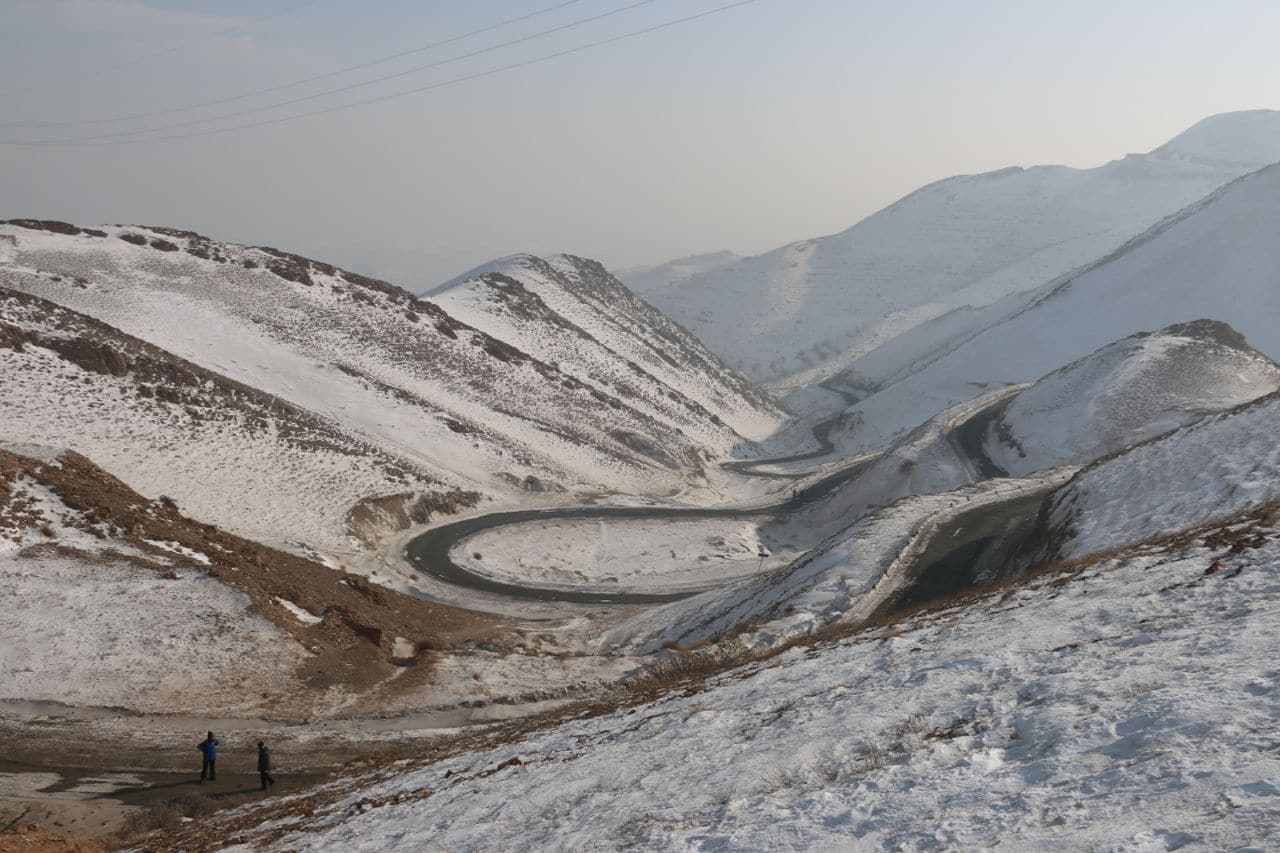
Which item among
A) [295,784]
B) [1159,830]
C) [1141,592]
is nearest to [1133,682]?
[1159,830]

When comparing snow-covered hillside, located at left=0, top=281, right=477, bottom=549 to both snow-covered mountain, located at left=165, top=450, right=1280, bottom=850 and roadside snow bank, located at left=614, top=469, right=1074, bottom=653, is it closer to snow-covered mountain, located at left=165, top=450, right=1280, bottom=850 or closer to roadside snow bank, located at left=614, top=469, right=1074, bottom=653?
roadside snow bank, located at left=614, top=469, right=1074, bottom=653

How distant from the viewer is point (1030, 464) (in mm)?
51312

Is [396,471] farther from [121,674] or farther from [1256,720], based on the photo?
[1256,720]

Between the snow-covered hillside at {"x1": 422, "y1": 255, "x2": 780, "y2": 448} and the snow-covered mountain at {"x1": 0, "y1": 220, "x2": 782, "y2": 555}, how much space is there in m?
0.58

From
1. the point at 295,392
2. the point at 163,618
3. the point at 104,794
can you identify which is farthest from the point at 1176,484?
the point at 295,392

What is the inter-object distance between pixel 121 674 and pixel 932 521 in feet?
82.1

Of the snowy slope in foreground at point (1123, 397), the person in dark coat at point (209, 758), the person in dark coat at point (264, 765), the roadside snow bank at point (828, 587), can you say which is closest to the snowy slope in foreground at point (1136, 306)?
the snowy slope in foreground at point (1123, 397)

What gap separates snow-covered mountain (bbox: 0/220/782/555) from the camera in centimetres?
4287

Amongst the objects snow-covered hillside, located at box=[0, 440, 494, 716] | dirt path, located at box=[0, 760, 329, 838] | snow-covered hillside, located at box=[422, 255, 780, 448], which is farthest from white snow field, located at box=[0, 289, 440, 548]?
snow-covered hillside, located at box=[422, 255, 780, 448]

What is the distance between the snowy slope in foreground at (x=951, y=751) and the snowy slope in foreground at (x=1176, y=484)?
596 centimetres

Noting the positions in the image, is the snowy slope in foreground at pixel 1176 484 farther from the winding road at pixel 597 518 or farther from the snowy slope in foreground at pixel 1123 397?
the snowy slope in foreground at pixel 1123 397

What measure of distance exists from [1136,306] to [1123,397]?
138ft

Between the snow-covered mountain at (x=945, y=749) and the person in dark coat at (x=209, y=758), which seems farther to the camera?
the person in dark coat at (x=209, y=758)

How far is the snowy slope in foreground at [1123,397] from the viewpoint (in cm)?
5012
